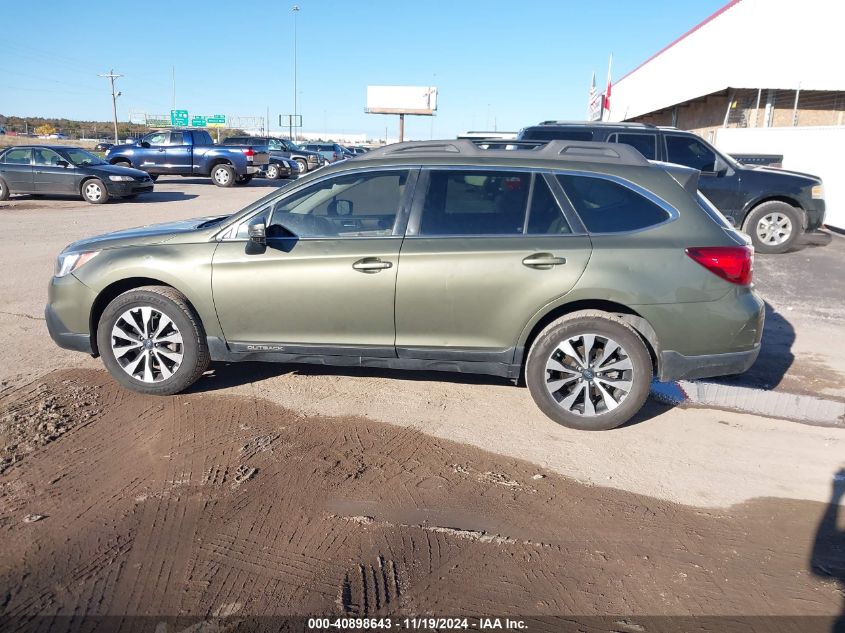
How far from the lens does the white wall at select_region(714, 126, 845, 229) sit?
550 inches

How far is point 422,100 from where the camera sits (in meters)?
64.1

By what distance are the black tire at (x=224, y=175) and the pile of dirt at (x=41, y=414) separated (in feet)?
69.3

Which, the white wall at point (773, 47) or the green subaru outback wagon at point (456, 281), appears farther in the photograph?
the white wall at point (773, 47)

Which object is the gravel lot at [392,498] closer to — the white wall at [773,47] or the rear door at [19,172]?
the rear door at [19,172]

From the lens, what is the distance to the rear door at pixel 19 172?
18.6m

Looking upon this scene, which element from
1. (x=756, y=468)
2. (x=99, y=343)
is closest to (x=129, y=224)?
(x=99, y=343)

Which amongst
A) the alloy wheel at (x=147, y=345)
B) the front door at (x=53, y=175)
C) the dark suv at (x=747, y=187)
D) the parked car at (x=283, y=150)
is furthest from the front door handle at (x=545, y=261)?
the parked car at (x=283, y=150)

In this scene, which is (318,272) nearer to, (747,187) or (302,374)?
(302,374)

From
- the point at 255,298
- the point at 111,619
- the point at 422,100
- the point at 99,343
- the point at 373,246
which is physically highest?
the point at 422,100

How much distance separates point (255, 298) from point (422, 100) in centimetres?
6261

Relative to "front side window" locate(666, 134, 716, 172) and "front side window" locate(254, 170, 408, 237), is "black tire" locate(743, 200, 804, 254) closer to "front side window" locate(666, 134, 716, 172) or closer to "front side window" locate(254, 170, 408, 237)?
A: "front side window" locate(666, 134, 716, 172)

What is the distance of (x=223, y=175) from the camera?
82.6 feet

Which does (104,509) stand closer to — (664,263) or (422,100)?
(664,263)

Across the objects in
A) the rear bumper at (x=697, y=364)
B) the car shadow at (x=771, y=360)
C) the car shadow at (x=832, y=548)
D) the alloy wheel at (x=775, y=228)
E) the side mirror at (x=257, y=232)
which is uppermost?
the side mirror at (x=257, y=232)
